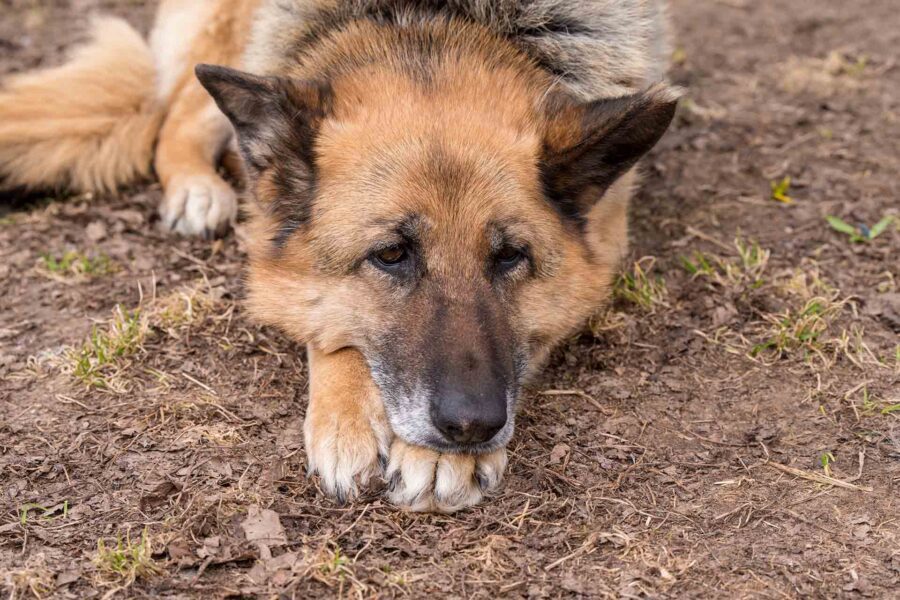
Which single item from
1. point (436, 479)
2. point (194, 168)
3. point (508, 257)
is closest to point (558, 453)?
point (436, 479)

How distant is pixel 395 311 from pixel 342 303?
27 centimetres

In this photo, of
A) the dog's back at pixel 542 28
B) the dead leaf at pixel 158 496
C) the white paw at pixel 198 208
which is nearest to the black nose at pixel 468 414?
the dead leaf at pixel 158 496

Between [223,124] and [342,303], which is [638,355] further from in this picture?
[223,124]

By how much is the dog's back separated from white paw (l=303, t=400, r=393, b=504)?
1.79 m

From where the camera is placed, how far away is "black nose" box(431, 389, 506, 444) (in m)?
3.06

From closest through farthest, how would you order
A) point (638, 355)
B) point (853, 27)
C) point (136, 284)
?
point (638, 355)
point (136, 284)
point (853, 27)

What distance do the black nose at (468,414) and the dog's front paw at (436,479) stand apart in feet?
0.47

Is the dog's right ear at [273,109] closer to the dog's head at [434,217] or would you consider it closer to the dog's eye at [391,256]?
the dog's head at [434,217]

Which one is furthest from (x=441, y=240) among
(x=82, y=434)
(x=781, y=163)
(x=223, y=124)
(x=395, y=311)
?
(x=781, y=163)

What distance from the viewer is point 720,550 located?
305cm

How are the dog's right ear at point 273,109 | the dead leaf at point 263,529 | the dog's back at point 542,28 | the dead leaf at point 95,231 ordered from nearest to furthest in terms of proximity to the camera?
the dead leaf at point 263,529, the dog's right ear at point 273,109, the dog's back at point 542,28, the dead leaf at point 95,231

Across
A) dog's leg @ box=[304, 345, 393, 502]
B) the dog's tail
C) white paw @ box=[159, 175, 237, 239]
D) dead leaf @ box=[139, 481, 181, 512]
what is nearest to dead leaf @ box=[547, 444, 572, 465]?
dog's leg @ box=[304, 345, 393, 502]

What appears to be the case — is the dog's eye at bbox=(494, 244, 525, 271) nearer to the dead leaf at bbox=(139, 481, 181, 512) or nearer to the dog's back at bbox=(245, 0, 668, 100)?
the dog's back at bbox=(245, 0, 668, 100)

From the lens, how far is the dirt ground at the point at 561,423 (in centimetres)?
296
